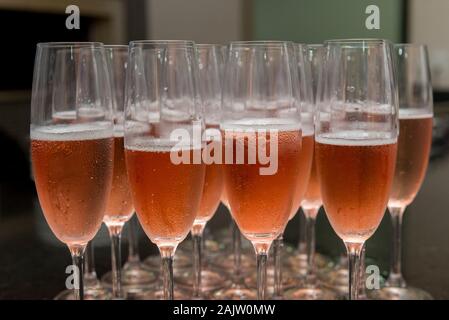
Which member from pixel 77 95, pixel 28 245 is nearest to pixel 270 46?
pixel 77 95

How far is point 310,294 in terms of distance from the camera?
1.02 metres

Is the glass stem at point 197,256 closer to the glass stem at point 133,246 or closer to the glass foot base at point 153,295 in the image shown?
the glass foot base at point 153,295

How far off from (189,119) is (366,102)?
8.6 inches

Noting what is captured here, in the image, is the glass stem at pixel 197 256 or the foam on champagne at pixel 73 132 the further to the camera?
the glass stem at pixel 197 256

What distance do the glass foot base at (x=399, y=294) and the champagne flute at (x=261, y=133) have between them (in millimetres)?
286

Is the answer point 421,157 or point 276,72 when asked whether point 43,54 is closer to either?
point 276,72

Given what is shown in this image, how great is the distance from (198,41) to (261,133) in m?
3.30

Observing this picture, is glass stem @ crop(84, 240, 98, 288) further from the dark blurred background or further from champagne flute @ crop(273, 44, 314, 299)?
champagne flute @ crop(273, 44, 314, 299)

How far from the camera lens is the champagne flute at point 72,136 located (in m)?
0.74

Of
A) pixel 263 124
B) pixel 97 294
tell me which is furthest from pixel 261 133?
pixel 97 294

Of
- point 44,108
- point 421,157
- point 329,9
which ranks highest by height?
point 329,9

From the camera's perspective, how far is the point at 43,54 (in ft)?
2.50

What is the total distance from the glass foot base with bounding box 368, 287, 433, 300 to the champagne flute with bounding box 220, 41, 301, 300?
0.29 metres

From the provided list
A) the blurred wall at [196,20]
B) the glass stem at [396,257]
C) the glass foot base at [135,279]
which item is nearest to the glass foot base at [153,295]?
the glass foot base at [135,279]
